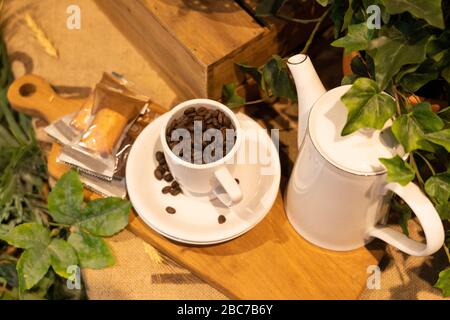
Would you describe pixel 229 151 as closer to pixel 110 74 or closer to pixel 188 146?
pixel 188 146

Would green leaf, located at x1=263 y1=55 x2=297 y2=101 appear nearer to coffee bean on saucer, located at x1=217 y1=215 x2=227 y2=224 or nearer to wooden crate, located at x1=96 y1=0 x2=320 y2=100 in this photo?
wooden crate, located at x1=96 y1=0 x2=320 y2=100

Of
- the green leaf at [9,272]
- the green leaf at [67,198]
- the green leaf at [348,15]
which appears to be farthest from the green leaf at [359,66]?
the green leaf at [9,272]

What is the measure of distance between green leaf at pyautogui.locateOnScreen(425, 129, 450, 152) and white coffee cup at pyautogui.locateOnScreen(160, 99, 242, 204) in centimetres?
25

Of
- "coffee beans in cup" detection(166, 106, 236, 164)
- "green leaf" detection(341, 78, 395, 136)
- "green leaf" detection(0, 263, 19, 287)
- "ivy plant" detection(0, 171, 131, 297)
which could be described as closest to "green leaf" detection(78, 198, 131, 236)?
"ivy plant" detection(0, 171, 131, 297)

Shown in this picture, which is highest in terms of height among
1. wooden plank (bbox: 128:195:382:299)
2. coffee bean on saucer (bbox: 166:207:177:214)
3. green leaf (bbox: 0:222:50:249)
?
green leaf (bbox: 0:222:50:249)

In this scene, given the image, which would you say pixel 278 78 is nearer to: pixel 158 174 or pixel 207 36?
pixel 207 36

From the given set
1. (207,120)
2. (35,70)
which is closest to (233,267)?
(207,120)

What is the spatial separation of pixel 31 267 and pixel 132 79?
37 cm

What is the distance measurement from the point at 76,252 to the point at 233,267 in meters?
0.23

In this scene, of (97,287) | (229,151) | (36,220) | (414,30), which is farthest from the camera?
(36,220)

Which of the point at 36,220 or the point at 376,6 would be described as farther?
the point at 36,220

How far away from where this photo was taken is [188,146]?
0.77 metres

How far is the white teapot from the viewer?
2.10 feet

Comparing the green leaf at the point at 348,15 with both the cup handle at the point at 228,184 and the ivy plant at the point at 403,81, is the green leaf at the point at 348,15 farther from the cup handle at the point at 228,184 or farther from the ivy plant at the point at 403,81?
the cup handle at the point at 228,184
